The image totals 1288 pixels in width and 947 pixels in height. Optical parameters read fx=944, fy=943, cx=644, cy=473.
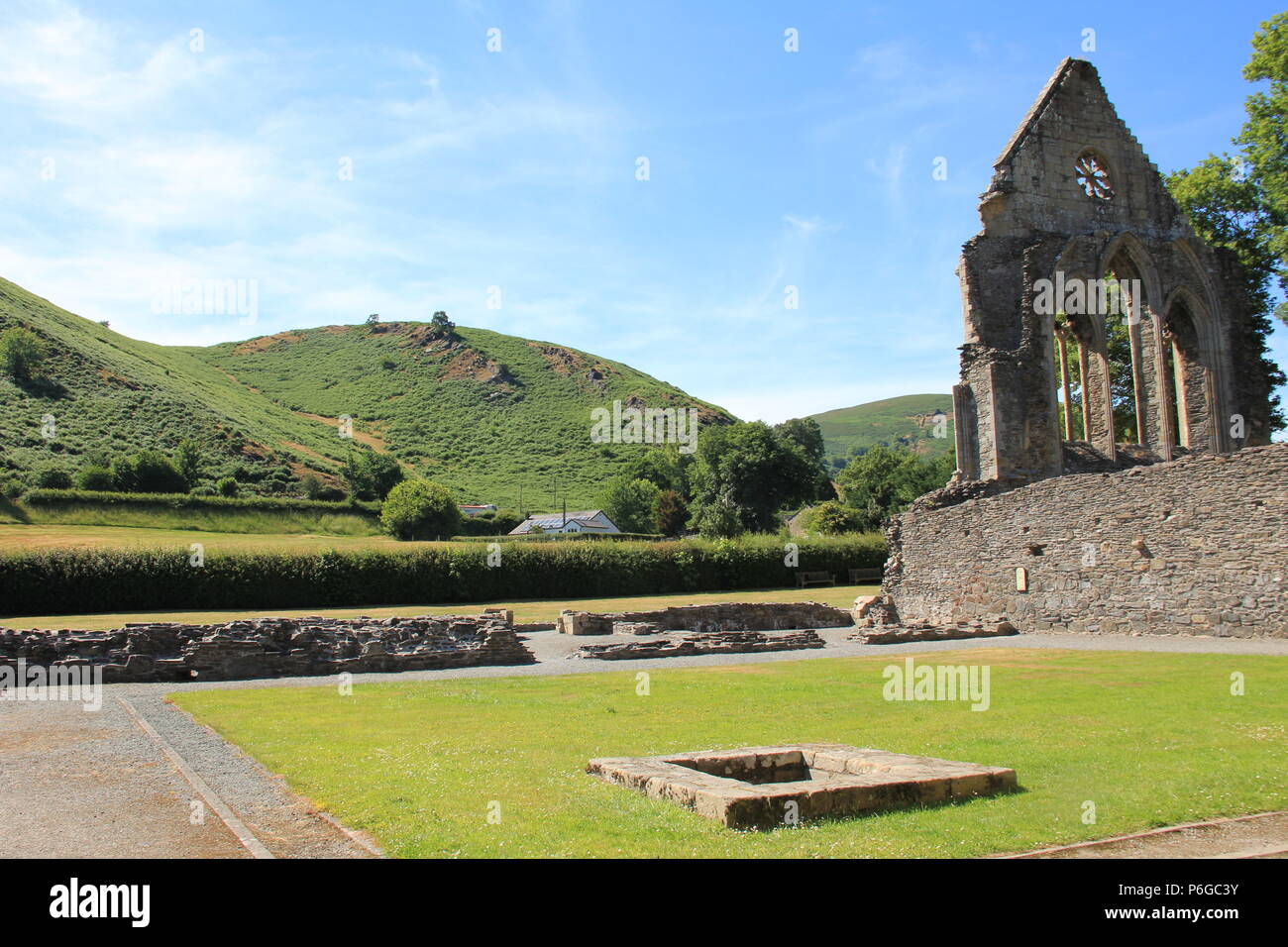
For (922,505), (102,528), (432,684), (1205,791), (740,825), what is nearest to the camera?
(740,825)

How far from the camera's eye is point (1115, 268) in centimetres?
3041

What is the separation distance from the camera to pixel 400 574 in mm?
45656

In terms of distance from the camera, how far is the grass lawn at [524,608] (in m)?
34.5

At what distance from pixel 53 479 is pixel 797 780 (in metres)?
74.7

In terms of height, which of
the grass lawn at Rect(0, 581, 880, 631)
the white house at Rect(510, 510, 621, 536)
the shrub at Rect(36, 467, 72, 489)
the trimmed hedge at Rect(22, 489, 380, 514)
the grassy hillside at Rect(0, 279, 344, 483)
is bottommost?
the grass lawn at Rect(0, 581, 880, 631)

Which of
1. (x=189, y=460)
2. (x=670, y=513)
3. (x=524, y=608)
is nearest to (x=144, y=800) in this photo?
(x=524, y=608)

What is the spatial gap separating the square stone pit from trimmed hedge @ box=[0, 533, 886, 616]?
38.5 meters

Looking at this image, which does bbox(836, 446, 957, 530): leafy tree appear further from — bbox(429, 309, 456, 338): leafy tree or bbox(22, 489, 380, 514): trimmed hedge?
bbox(429, 309, 456, 338): leafy tree

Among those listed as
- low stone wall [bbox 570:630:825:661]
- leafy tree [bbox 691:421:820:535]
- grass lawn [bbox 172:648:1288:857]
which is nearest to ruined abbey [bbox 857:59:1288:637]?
low stone wall [bbox 570:630:825:661]

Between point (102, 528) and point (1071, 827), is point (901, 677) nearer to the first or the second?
point (1071, 827)

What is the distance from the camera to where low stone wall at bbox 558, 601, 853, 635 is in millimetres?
30000

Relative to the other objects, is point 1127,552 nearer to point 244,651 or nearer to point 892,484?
point 244,651

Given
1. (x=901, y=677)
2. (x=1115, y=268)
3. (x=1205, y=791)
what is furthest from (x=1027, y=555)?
(x=1205, y=791)
